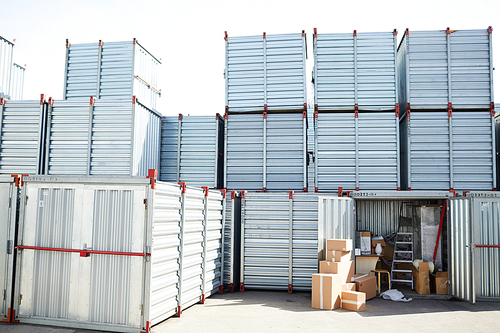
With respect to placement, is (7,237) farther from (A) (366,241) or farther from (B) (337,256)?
(A) (366,241)

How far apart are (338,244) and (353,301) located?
1520 mm

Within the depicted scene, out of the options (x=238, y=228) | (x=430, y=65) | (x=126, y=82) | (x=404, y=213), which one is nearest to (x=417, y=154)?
(x=404, y=213)

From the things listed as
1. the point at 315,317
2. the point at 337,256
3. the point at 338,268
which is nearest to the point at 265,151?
the point at 337,256

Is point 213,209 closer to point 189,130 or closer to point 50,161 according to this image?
point 189,130

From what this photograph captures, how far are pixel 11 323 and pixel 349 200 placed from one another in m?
8.37

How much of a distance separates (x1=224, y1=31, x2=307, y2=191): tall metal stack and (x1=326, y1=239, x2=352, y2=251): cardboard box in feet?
9.04

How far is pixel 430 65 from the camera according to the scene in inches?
478

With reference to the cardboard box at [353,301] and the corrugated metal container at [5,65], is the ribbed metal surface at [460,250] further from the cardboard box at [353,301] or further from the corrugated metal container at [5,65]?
the corrugated metal container at [5,65]

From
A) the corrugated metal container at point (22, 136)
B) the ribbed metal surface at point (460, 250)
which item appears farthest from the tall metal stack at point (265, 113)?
the corrugated metal container at point (22, 136)

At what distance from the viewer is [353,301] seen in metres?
8.67

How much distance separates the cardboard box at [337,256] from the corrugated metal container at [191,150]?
4607 mm

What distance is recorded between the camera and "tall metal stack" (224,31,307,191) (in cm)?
1245

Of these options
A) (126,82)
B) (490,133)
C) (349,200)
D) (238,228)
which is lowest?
(238,228)

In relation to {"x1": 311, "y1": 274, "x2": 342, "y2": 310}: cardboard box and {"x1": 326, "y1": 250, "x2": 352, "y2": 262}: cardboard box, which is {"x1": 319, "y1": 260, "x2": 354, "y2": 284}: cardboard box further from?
{"x1": 311, "y1": 274, "x2": 342, "y2": 310}: cardboard box
